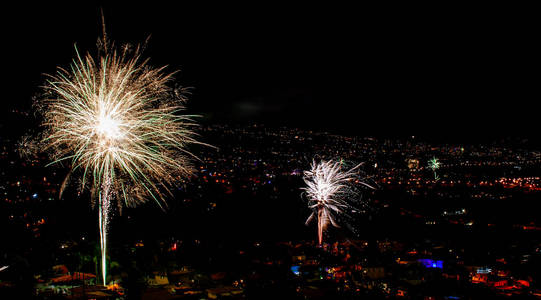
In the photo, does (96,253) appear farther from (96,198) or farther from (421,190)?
(421,190)

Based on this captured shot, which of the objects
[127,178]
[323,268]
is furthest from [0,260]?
[323,268]

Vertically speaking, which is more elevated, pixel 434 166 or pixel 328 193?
pixel 434 166

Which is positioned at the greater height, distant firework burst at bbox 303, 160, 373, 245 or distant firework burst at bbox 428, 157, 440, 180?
distant firework burst at bbox 428, 157, 440, 180

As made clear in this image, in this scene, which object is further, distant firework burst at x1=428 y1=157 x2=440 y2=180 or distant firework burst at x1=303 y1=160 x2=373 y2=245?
distant firework burst at x1=428 y1=157 x2=440 y2=180

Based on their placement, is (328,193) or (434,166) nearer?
(328,193)

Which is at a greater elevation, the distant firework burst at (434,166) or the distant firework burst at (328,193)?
the distant firework burst at (434,166)

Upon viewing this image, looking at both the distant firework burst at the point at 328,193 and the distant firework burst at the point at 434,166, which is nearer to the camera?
the distant firework burst at the point at 328,193

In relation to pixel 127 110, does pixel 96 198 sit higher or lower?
lower

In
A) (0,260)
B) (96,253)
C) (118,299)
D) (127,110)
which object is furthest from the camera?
(96,253)
